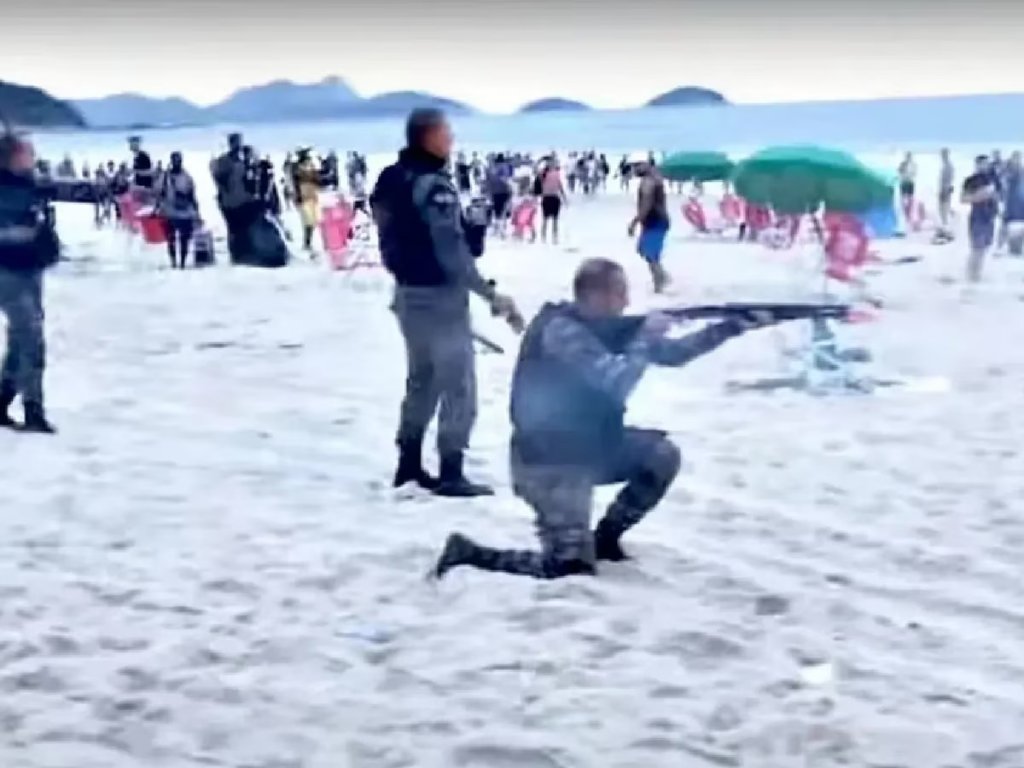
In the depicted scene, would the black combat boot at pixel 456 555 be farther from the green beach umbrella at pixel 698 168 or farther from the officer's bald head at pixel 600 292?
the green beach umbrella at pixel 698 168

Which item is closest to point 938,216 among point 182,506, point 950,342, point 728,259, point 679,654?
point 728,259

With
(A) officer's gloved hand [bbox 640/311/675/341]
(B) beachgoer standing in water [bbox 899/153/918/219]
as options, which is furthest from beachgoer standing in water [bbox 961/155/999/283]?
(A) officer's gloved hand [bbox 640/311/675/341]

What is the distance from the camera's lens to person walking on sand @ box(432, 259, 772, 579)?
2.01 m

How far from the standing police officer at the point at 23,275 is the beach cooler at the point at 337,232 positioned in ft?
7.49

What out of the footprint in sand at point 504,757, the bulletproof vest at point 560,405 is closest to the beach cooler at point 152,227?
the bulletproof vest at point 560,405

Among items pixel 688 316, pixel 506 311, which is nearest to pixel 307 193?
pixel 506 311

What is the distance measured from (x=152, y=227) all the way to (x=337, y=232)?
0.57 metres

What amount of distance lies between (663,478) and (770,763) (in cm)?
60

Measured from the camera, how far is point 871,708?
5.61 ft

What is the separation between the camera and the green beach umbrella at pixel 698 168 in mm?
4074

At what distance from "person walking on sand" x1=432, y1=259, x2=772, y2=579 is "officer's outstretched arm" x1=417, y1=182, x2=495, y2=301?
28cm

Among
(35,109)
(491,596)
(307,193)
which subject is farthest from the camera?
(307,193)

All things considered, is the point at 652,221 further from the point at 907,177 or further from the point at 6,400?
Result: the point at 6,400

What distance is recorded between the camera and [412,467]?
8.58 feet
